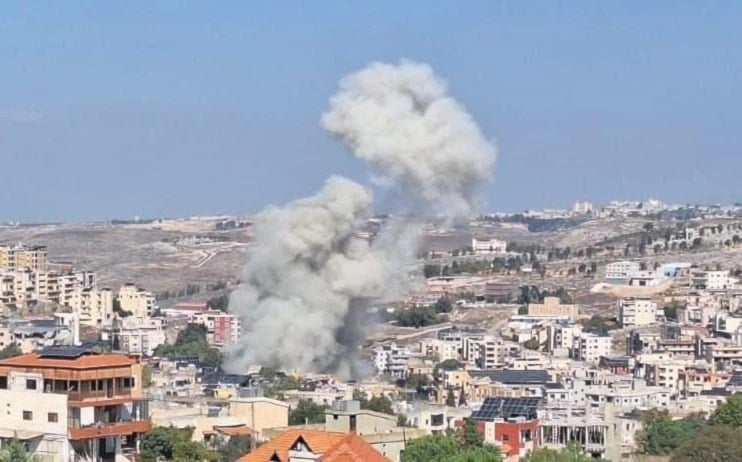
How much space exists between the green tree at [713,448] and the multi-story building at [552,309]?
43.4 meters

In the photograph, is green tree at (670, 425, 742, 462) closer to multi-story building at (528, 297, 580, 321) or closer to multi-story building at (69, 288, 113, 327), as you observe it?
multi-story building at (69, 288, 113, 327)

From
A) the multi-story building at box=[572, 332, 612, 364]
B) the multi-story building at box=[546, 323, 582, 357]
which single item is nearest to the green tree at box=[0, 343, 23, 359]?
the multi-story building at box=[546, 323, 582, 357]

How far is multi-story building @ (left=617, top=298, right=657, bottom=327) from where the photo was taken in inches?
2675

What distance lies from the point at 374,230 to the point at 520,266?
4306cm

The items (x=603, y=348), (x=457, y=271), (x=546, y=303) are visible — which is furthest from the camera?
(x=457, y=271)

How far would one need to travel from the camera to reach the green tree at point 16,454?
64.7 ft

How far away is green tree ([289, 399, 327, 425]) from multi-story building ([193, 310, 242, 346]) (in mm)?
21451

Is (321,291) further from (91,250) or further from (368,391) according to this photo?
(91,250)

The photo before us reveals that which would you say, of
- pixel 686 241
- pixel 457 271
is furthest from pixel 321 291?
pixel 686 241

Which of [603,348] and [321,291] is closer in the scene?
Answer: [321,291]

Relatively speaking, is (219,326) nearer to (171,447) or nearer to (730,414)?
(730,414)

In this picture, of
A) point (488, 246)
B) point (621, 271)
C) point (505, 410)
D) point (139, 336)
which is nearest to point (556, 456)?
point (505, 410)

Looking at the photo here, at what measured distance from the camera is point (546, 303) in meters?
73.1

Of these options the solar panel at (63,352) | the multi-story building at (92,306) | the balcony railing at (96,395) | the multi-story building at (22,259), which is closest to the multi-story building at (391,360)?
the multi-story building at (92,306)
